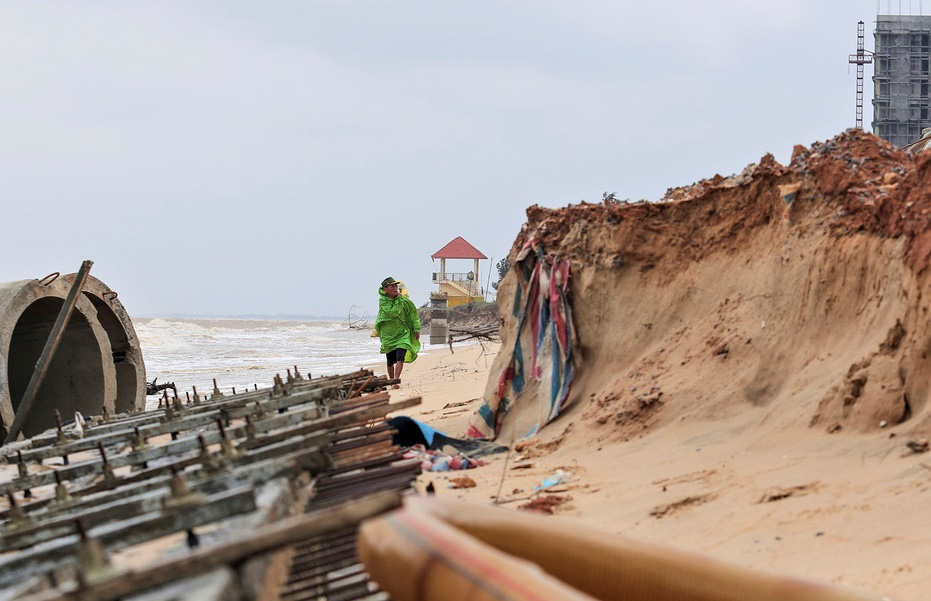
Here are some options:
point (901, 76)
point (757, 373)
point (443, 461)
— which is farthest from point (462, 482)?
point (901, 76)

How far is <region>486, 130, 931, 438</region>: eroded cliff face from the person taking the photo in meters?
6.33

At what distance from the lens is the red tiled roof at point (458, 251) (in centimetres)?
5642

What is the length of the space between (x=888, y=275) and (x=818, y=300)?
67cm

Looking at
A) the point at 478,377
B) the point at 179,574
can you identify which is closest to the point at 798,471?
the point at 179,574

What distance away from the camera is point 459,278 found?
54844 millimetres

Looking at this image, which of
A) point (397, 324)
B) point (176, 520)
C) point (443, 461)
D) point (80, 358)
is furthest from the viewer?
point (397, 324)

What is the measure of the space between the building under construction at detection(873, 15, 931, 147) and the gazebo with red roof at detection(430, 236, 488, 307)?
32713 mm

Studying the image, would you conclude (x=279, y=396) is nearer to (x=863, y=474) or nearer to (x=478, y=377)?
(x=863, y=474)

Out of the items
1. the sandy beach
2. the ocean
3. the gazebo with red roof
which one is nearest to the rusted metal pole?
the sandy beach

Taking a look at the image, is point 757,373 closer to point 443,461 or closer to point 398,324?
point 443,461

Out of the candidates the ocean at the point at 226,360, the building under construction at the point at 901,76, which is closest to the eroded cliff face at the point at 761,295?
the ocean at the point at 226,360

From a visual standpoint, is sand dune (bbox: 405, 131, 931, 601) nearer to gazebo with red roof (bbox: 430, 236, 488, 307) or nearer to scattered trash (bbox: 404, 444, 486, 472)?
scattered trash (bbox: 404, 444, 486, 472)

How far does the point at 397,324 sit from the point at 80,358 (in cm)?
431

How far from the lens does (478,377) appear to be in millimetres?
18016
